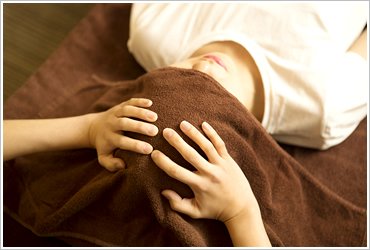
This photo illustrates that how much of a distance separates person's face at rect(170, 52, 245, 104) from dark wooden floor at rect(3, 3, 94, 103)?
0.70 meters

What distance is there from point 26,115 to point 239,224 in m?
0.80

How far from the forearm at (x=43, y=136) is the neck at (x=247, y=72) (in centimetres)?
47

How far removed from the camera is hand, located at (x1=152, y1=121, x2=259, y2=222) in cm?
59

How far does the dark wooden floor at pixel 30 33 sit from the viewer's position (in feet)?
3.73

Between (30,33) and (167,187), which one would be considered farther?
(30,33)

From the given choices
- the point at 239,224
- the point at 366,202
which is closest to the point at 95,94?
the point at 239,224

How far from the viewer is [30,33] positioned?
1190mm

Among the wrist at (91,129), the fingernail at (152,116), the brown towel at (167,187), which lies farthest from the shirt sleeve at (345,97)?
the wrist at (91,129)

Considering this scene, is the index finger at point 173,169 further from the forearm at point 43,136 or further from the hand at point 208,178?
the forearm at point 43,136

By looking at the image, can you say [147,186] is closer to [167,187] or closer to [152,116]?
[167,187]

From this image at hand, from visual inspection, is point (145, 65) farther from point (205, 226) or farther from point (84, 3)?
point (205, 226)

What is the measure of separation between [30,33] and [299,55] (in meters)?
1.10

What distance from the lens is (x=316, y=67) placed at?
33.3 inches

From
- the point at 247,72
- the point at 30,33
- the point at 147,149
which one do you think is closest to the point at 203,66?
the point at 247,72
